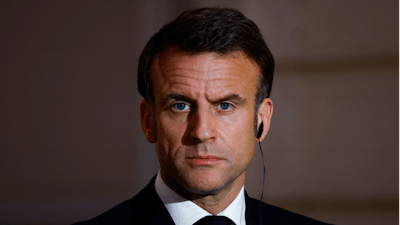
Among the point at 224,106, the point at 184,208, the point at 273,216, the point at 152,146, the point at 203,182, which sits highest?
the point at 224,106

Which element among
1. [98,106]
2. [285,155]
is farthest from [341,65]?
[98,106]

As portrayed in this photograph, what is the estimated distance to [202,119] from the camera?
1.53 m

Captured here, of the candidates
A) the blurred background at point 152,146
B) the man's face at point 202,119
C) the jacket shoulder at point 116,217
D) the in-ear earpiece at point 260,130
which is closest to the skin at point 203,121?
the man's face at point 202,119

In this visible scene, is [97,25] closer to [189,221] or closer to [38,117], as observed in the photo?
[38,117]

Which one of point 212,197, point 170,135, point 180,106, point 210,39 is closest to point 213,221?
point 212,197

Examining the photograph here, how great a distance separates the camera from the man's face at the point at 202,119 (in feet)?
5.07

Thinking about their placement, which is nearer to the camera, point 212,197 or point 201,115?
point 201,115

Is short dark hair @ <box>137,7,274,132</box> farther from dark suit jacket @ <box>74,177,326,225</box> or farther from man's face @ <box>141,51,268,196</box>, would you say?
dark suit jacket @ <box>74,177,326,225</box>

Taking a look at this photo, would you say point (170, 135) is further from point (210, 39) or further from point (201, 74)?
point (210, 39)

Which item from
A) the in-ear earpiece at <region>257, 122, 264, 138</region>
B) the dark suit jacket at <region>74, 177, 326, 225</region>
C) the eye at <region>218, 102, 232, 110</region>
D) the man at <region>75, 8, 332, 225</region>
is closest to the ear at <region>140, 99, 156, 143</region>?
the man at <region>75, 8, 332, 225</region>

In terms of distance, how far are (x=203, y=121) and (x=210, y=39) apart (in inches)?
14.7

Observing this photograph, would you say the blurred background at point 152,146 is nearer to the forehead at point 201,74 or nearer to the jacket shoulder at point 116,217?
the jacket shoulder at point 116,217

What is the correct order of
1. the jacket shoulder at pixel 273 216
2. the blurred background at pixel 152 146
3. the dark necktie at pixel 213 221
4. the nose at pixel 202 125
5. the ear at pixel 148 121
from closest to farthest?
the nose at pixel 202 125 → the dark necktie at pixel 213 221 → the ear at pixel 148 121 → the jacket shoulder at pixel 273 216 → the blurred background at pixel 152 146

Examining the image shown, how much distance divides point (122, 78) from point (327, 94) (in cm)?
165
